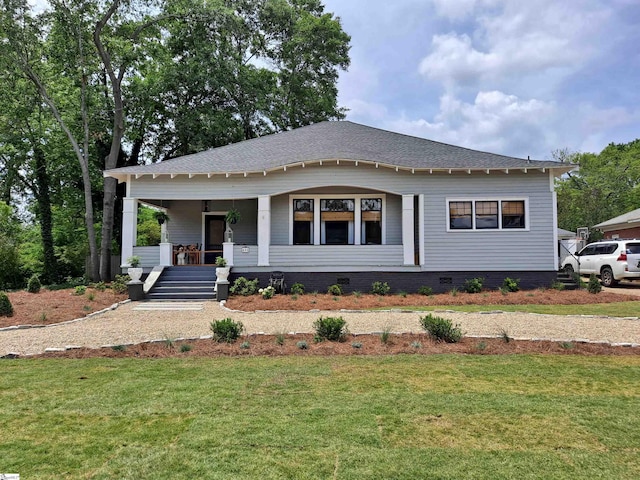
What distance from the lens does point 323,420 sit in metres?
3.29

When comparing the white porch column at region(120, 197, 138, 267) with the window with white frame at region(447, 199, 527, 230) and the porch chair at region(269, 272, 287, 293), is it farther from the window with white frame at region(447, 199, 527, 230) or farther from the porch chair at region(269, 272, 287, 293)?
the window with white frame at region(447, 199, 527, 230)

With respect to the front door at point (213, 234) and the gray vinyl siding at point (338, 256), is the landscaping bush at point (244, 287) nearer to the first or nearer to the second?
the gray vinyl siding at point (338, 256)

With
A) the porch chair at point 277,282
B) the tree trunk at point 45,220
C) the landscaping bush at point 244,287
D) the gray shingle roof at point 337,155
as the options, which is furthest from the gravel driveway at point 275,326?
the tree trunk at point 45,220

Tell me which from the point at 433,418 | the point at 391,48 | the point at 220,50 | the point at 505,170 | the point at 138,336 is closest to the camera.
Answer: the point at 433,418

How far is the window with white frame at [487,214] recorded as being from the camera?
13945 mm

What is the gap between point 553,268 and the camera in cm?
1370

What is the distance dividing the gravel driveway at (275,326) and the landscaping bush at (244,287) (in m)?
2.57

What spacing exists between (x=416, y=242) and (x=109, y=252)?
13227 millimetres

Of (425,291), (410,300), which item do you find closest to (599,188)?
(425,291)

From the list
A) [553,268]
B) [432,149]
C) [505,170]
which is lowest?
[553,268]

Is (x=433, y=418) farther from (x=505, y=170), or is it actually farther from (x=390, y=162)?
(x=505, y=170)

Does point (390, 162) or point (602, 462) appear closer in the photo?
point (602, 462)

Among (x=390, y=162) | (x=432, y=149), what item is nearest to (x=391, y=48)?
(x=432, y=149)

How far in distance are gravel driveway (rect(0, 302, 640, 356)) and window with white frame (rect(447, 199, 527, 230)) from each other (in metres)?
5.40
